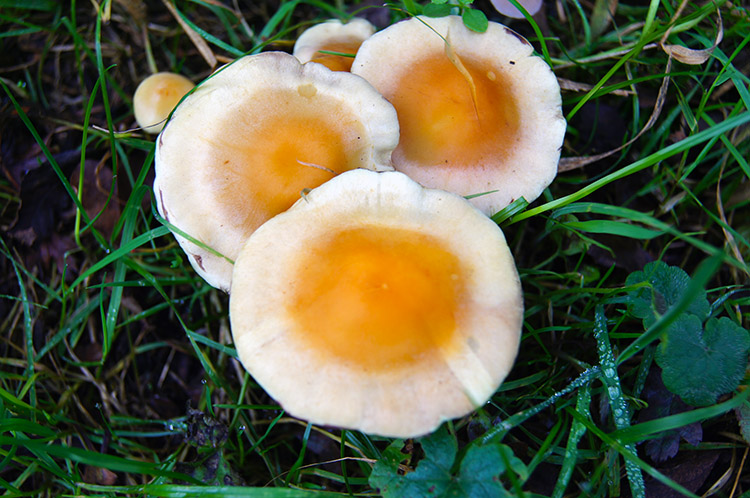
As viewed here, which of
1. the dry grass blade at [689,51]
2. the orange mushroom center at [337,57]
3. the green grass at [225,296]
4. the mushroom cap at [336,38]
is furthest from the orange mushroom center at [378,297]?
the dry grass blade at [689,51]

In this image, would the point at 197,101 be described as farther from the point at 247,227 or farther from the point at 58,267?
the point at 58,267

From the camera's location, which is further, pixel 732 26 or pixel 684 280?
pixel 732 26

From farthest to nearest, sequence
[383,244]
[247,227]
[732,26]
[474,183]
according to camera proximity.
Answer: [732,26] < [474,183] < [247,227] < [383,244]

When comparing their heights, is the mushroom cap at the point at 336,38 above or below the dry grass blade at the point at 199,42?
above

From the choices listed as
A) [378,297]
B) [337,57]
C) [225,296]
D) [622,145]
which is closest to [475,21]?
[337,57]

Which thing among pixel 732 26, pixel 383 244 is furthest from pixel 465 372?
pixel 732 26

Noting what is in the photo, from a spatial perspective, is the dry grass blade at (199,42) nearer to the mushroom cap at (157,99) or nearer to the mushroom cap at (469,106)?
the mushroom cap at (157,99)

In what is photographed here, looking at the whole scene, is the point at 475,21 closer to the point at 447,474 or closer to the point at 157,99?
the point at 157,99
